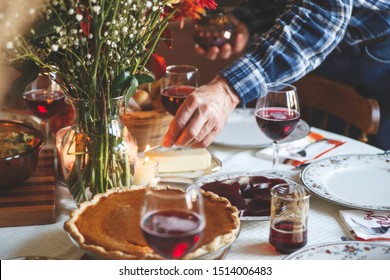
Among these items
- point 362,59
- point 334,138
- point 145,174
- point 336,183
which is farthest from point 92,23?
point 362,59

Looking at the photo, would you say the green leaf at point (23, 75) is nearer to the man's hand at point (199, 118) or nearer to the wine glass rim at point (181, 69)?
the man's hand at point (199, 118)

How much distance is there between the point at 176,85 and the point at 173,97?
0.28 ft

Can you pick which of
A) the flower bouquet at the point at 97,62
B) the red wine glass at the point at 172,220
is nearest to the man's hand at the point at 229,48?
the flower bouquet at the point at 97,62

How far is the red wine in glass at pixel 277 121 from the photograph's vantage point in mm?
1463

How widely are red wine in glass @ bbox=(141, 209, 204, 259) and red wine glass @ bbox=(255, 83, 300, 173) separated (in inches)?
23.7

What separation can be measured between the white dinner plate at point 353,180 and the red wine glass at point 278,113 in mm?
118

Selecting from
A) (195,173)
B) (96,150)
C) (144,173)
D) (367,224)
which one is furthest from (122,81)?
(367,224)

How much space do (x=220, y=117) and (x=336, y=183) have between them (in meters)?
0.33

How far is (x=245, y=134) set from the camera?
1.80 meters

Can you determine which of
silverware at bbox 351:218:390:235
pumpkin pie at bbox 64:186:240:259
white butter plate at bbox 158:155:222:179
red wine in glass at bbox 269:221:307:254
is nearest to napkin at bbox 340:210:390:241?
silverware at bbox 351:218:390:235

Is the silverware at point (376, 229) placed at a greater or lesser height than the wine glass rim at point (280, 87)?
lesser

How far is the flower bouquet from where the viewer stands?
3.81ft

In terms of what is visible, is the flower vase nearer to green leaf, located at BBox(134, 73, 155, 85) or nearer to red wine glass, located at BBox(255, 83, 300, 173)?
green leaf, located at BBox(134, 73, 155, 85)
